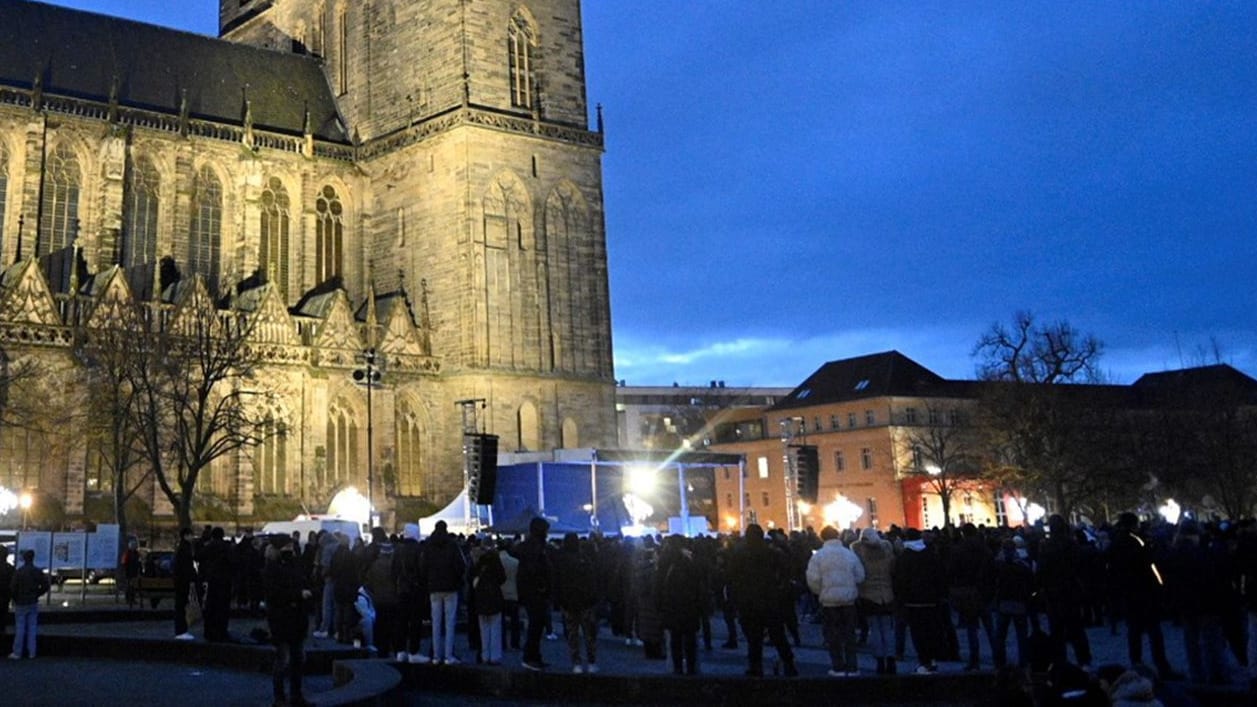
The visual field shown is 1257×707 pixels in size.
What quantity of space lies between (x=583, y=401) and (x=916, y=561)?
32231mm

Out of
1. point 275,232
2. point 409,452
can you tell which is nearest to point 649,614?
point 409,452

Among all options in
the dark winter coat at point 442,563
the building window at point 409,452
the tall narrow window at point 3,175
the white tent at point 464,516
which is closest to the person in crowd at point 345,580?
the dark winter coat at point 442,563

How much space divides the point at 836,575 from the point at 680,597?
1777 millimetres

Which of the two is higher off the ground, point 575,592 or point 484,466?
point 484,466

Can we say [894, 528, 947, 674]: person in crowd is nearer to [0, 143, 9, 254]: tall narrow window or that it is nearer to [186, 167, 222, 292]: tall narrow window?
[186, 167, 222, 292]: tall narrow window

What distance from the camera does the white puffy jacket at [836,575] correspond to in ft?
41.9

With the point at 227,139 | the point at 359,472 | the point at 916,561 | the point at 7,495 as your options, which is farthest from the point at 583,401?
the point at 916,561

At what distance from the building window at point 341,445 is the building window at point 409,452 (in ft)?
5.99

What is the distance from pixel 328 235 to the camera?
4678 centimetres

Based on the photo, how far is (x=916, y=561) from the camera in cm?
1351

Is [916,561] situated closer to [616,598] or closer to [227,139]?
[616,598]

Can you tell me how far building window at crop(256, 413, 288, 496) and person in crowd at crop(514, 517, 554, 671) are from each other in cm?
2713

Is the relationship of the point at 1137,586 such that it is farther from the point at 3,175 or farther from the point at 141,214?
the point at 3,175

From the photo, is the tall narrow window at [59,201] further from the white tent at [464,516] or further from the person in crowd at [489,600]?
the person in crowd at [489,600]
